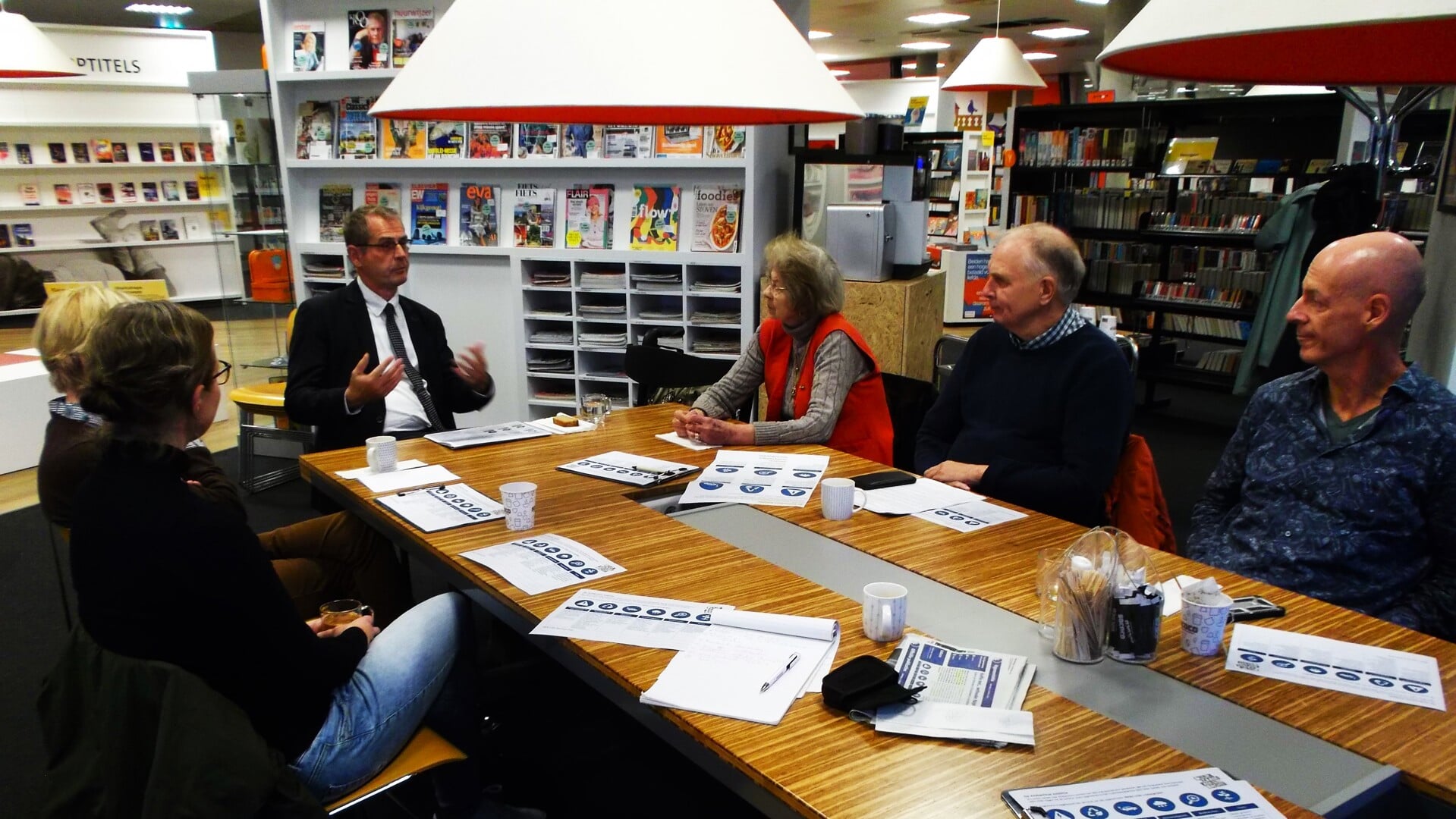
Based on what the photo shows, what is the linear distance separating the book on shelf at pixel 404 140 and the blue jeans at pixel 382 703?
3.88 m

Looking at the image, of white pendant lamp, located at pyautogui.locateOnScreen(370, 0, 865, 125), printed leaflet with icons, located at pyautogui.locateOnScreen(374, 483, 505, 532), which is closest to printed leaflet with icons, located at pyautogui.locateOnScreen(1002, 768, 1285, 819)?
white pendant lamp, located at pyautogui.locateOnScreen(370, 0, 865, 125)

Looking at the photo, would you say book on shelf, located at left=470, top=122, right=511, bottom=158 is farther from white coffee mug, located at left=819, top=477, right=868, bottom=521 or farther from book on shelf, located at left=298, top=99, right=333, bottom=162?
white coffee mug, located at left=819, top=477, right=868, bottom=521

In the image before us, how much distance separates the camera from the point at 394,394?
3.43 meters

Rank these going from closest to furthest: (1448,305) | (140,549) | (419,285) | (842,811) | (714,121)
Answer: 1. (842,811)
2. (140,549)
3. (714,121)
4. (1448,305)
5. (419,285)

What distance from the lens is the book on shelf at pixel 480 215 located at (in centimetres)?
524

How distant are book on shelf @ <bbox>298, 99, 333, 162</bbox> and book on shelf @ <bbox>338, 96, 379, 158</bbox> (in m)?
0.09

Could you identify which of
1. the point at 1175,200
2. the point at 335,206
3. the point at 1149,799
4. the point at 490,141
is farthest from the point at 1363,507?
the point at 1175,200

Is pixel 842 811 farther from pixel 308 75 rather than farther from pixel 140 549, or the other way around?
pixel 308 75

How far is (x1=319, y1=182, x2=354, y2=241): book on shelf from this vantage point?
215 inches

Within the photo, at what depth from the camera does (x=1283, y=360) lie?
16.7 feet

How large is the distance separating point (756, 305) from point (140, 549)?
11.5 ft

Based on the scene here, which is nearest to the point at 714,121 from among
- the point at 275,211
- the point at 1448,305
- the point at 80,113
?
the point at 1448,305

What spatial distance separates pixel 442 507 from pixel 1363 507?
2.05m

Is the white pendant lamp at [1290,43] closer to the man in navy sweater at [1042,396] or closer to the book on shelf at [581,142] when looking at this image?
the man in navy sweater at [1042,396]
